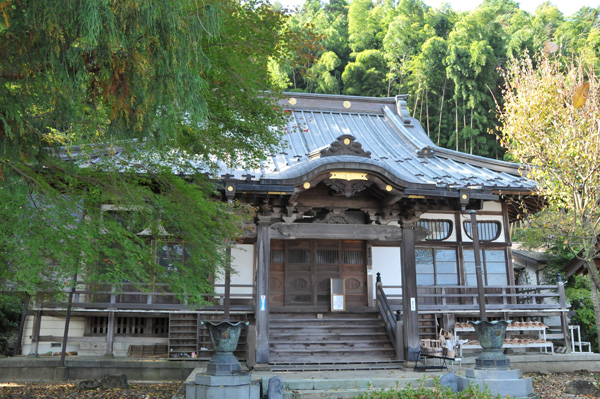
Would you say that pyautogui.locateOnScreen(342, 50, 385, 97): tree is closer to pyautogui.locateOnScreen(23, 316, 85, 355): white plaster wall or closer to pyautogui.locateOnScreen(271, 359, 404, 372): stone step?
pyautogui.locateOnScreen(23, 316, 85, 355): white plaster wall

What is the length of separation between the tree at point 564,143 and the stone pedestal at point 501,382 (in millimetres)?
3111

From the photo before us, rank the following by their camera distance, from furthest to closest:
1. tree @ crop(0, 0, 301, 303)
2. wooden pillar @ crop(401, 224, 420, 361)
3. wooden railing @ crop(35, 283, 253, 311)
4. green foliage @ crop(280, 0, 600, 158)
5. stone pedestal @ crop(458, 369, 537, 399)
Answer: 1. green foliage @ crop(280, 0, 600, 158)
2. wooden railing @ crop(35, 283, 253, 311)
3. wooden pillar @ crop(401, 224, 420, 361)
4. stone pedestal @ crop(458, 369, 537, 399)
5. tree @ crop(0, 0, 301, 303)

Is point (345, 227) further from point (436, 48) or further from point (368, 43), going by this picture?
point (368, 43)

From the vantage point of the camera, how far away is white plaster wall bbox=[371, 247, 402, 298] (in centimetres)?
1481

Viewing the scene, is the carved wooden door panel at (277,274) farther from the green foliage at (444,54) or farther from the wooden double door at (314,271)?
the green foliage at (444,54)

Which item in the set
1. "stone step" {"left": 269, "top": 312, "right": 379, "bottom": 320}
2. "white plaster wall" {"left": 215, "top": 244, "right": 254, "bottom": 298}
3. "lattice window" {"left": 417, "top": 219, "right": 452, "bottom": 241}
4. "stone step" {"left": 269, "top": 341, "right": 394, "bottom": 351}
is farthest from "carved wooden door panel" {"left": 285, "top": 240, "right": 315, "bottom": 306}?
"lattice window" {"left": 417, "top": 219, "right": 452, "bottom": 241}

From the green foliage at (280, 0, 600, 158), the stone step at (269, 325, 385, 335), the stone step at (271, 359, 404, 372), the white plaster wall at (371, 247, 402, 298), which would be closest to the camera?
the stone step at (271, 359, 404, 372)

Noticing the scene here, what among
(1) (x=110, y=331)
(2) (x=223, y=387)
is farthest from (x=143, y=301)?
(2) (x=223, y=387)

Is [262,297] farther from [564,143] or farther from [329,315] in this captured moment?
[564,143]

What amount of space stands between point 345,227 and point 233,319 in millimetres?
4059

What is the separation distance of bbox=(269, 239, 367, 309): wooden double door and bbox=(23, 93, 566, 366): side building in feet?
0.10

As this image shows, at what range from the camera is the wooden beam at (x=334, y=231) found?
11438 mm

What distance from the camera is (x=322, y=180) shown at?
11.0m

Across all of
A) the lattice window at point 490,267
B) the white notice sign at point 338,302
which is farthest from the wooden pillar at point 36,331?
the lattice window at point 490,267
